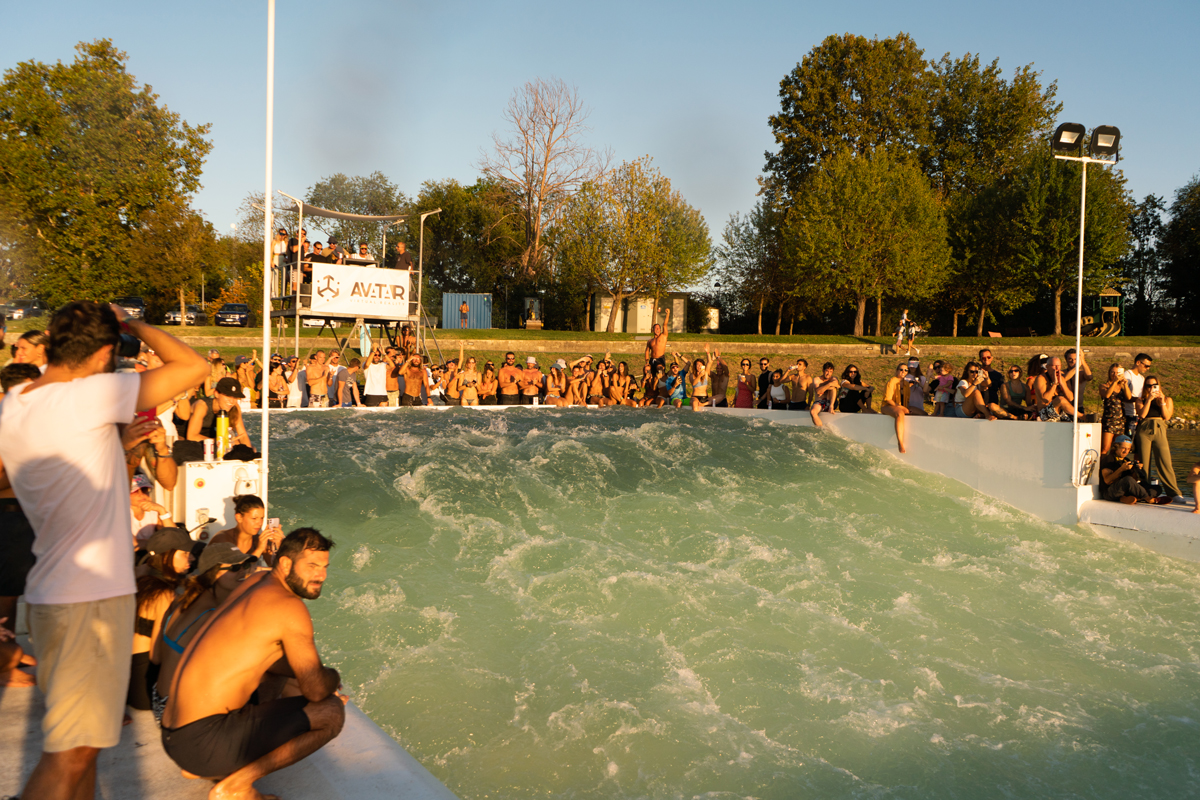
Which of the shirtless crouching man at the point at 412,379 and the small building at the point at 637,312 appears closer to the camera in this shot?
the shirtless crouching man at the point at 412,379

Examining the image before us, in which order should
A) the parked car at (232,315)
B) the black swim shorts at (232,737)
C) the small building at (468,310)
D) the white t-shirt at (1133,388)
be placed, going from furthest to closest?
1. the small building at (468,310)
2. the parked car at (232,315)
3. the white t-shirt at (1133,388)
4. the black swim shorts at (232,737)

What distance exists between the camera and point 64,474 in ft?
9.08

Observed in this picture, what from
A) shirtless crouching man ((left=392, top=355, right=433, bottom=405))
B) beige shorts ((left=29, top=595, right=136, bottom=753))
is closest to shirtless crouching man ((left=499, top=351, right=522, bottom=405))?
shirtless crouching man ((left=392, top=355, right=433, bottom=405))

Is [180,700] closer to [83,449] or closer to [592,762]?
[83,449]

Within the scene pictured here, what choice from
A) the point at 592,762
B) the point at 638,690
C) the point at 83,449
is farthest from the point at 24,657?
the point at 638,690

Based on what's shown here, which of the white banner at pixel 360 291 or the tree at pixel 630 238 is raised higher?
the tree at pixel 630 238

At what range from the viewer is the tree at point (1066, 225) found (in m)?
37.0

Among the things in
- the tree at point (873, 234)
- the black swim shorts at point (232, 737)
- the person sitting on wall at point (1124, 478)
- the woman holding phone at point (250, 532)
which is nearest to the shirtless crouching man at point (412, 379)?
the woman holding phone at point (250, 532)

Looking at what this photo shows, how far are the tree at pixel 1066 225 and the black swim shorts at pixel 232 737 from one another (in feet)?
135

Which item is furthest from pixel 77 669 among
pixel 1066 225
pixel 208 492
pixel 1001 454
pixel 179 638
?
pixel 1066 225

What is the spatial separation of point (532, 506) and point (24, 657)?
21.0ft

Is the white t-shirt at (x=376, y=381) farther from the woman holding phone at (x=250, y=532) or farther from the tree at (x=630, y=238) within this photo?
the tree at (x=630, y=238)

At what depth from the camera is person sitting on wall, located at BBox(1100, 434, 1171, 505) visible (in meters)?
11.1

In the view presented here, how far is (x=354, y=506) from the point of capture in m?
9.73
